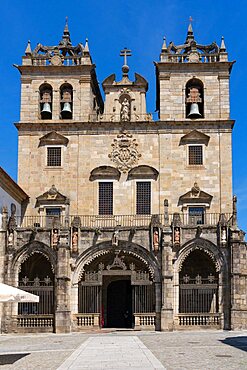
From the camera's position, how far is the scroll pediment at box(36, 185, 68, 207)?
39406mm

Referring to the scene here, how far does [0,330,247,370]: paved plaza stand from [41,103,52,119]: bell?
1817cm

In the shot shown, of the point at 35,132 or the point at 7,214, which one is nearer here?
the point at 7,214

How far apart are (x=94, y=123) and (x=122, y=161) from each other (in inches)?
121

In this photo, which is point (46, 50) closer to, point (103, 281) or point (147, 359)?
point (103, 281)

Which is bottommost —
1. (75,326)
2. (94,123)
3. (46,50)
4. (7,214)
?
(75,326)

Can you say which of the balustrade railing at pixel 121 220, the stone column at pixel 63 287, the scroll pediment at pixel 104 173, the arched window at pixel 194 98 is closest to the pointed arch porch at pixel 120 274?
the stone column at pixel 63 287

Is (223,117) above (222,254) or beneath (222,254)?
above

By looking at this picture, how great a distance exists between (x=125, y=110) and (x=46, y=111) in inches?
202

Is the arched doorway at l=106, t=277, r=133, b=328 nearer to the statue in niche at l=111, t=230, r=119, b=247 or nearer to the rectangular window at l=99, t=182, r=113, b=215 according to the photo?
the statue in niche at l=111, t=230, r=119, b=247

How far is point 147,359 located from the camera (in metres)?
18.0

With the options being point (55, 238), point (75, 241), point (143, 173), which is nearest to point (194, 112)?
point (143, 173)

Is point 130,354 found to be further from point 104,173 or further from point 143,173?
point 104,173

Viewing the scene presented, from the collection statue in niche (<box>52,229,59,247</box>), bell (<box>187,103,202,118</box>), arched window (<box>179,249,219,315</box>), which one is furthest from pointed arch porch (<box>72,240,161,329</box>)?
bell (<box>187,103,202,118</box>)

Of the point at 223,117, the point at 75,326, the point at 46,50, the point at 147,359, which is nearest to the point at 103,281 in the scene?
the point at 75,326
